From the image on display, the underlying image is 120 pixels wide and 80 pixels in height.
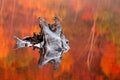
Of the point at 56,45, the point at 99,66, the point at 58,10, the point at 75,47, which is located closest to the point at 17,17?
the point at 58,10

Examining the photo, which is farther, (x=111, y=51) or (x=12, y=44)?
(x=111, y=51)

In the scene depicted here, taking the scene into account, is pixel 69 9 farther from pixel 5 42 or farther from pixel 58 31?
pixel 58 31

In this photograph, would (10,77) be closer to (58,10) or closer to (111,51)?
(58,10)

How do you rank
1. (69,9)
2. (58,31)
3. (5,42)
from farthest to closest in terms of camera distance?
(69,9) < (5,42) < (58,31)

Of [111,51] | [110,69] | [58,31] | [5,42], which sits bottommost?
[110,69]

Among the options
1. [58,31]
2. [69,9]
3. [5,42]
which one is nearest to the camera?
[58,31]

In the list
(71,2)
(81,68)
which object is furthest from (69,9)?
(81,68)

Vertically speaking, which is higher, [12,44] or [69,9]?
[69,9]
